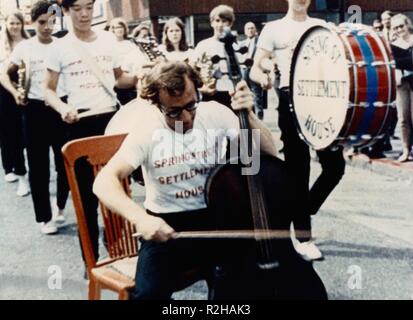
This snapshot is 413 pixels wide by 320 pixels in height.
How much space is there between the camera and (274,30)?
2172mm

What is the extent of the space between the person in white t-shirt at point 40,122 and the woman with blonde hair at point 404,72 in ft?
4.27

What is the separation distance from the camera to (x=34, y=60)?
2.46m

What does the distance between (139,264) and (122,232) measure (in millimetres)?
211

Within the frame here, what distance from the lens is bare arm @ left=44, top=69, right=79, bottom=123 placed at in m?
2.11

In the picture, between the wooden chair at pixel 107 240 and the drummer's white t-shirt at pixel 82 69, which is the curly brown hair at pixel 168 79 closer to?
the wooden chair at pixel 107 240

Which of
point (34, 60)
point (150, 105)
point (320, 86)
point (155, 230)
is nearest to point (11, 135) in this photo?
point (34, 60)

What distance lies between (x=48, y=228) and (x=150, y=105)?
1.19 meters

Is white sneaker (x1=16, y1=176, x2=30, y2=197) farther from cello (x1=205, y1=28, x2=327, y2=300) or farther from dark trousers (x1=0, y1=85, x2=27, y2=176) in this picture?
cello (x1=205, y1=28, x2=327, y2=300)

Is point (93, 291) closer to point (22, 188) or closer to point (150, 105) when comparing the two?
point (150, 105)

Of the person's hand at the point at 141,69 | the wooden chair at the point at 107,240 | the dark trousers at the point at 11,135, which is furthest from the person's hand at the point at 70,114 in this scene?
the dark trousers at the point at 11,135

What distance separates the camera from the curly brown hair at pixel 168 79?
55.5 inches
